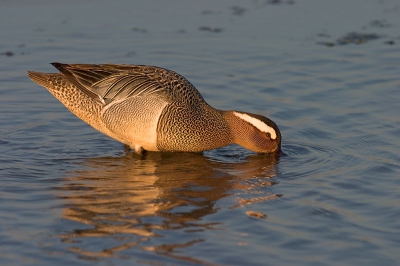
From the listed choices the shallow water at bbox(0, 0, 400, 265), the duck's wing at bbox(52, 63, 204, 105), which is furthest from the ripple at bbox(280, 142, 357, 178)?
the duck's wing at bbox(52, 63, 204, 105)

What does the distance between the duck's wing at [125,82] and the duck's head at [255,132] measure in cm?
49

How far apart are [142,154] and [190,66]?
9.80 feet

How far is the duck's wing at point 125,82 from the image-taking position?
856 centimetres

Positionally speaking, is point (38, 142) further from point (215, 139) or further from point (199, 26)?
point (199, 26)

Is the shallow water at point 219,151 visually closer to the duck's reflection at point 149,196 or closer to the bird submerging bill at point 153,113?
the duck's reflection at point 149,196

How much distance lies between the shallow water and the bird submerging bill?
0.21 m

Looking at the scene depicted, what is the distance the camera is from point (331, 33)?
12.9m

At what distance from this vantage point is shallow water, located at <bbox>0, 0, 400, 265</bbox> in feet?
20.1

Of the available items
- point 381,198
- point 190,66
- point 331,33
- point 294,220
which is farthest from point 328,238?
point 331,33

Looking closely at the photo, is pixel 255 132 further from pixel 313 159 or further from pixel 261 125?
pixel 313 159

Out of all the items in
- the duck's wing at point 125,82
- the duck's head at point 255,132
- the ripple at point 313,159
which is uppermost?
the duck's wing at point 125,82

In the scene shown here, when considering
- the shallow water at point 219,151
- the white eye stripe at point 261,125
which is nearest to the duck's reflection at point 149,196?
the shallow water at point 219,151

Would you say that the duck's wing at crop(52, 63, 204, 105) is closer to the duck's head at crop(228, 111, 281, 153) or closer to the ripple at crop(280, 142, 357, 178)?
the duck's head at crop(228, 111, 281, 153)

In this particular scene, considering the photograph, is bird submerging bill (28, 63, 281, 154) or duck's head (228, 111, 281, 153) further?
duck's head (228, 111, 281, 153)
